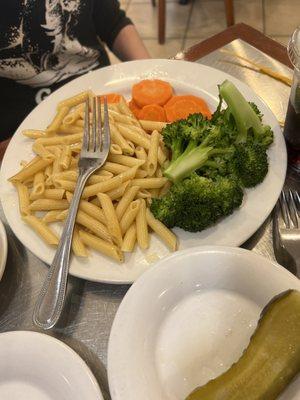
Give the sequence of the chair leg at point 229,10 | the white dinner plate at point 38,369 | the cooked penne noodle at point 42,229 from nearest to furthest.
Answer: the white dinner plate at point 38,369
the cooked penne noodle at point 42,229
the chair leg at point 229,10

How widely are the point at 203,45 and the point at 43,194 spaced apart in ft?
2.65

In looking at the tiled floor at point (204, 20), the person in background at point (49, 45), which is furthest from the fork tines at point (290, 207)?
the tiled floor at point (204, 20)

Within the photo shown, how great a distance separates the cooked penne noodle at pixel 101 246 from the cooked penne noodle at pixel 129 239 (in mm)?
17

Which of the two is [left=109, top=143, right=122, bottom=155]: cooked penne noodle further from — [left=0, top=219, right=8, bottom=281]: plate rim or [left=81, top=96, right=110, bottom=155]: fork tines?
[left=0, top=219, right=8, bottom=281]: plate rim

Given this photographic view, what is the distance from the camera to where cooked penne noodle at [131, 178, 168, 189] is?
973 millimetres

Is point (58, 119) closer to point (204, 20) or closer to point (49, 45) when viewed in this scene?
point (49, 45)

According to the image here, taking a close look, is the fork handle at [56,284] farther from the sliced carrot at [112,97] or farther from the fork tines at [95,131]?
the sliced carrot at [112,97]

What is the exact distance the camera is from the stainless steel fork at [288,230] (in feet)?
2.80

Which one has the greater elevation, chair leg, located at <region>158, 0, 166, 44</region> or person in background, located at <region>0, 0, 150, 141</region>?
person in background, located at <region>0, 0, 150, 141</region>

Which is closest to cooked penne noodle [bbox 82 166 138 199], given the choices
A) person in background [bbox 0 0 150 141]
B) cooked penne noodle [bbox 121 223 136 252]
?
cooked penne noodle [bbox 121 223 136 252]

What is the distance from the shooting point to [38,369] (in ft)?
2.42

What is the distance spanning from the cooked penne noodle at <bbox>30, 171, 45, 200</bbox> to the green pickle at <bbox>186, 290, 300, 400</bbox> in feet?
1.91

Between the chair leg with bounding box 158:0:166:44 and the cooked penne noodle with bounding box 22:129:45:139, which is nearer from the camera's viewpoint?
the cooked penne noodle with bounding box 22:129:45:139

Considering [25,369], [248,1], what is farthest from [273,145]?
[248,1]
